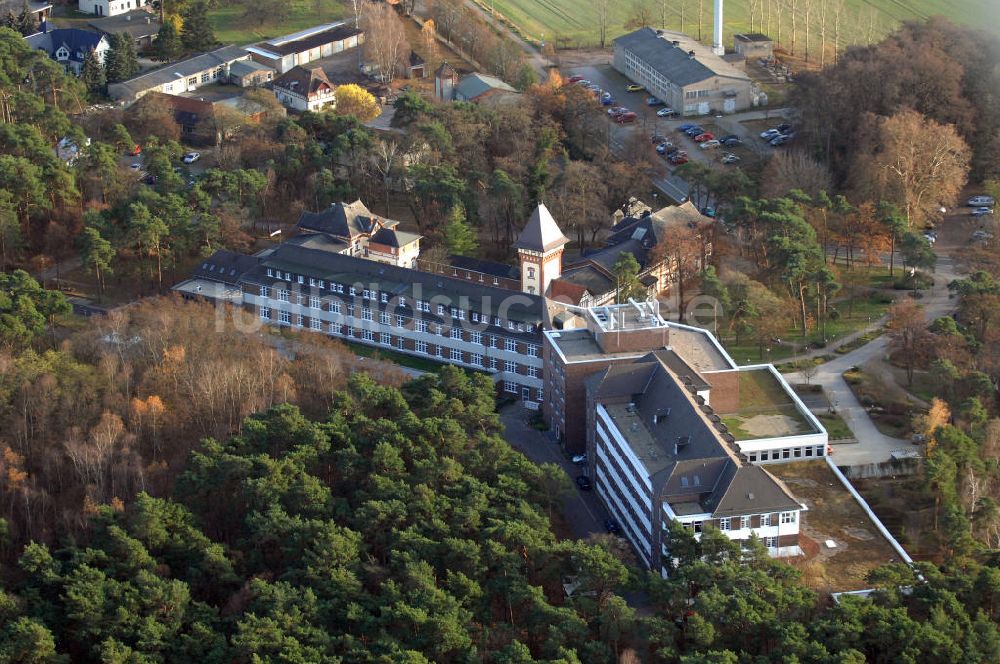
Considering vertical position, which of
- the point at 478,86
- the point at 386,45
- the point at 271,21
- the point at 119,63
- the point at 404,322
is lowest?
the point at 404,322

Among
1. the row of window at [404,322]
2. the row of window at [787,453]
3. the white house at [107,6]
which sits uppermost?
the white house at [107,6]

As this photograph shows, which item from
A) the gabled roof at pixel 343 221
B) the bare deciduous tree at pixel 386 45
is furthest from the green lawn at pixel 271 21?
the gabled roof at pixel 343 221

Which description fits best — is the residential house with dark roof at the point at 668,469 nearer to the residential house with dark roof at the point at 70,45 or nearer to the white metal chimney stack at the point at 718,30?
the white metal chimney stack at the point at 718,30

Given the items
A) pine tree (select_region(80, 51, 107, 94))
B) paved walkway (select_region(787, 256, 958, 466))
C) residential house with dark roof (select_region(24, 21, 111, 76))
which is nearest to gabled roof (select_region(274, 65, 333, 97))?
pine tree (select_region(80, 51, 107, 94))

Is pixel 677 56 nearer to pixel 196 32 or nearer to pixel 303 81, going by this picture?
pixel 303 81

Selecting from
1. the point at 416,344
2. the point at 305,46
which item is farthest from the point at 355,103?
the point at 416,344

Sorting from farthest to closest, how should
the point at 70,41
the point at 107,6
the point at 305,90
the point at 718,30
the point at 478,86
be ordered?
the point at 107,6 < the point at 70,41 < the point at 718,30 < the point at 305,90 < the point at 478,86
